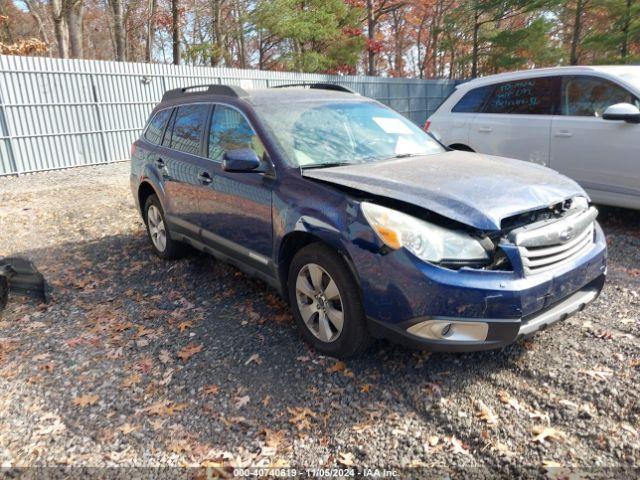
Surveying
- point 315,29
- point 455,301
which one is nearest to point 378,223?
point 455,301

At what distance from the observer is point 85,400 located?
3.01 m

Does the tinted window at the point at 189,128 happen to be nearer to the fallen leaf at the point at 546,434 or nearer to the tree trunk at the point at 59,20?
the fallen leaf at the point at 546,434

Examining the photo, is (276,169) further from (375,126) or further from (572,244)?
(572,244)

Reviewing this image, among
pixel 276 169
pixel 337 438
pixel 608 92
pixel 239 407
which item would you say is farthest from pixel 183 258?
pixel 608 92

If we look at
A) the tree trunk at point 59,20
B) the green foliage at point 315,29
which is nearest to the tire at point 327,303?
the tree trunk at point 59,20

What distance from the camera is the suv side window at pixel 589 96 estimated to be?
5.37 meters

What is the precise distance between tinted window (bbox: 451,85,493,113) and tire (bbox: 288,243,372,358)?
4.77 m

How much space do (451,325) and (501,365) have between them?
728mm

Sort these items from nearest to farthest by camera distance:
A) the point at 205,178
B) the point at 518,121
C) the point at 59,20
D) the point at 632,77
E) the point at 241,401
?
the point at 241,401 < the point at 205,178 < the point at 632,77 < the point at 518,121 < the point at 59,20

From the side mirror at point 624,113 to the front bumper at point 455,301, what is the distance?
318 cm

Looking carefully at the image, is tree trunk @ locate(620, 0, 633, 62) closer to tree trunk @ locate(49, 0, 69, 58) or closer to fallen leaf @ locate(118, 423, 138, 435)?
tree trunk @ locate(49, 0, 69, 58)

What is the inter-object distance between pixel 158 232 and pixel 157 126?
1.19 meters

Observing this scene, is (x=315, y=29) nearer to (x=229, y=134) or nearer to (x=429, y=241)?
(x=229, y=134)

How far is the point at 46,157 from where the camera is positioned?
37.7ft
